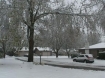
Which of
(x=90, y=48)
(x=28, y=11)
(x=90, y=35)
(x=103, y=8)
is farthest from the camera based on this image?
(x=90, y=48)

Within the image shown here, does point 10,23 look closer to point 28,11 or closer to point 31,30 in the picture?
point 28,11

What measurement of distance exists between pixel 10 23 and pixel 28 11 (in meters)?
2.10

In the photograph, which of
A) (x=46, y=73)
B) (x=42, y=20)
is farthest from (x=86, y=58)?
(x=46, y=73)

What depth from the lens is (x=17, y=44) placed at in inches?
802

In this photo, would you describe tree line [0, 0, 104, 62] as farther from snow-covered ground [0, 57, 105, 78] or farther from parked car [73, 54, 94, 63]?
parked car [73, 54, 94, 63]

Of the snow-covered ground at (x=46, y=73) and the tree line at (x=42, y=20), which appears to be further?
the tree line at (x=42, y=20)

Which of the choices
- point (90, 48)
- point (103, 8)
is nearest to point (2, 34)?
point (103, 8)

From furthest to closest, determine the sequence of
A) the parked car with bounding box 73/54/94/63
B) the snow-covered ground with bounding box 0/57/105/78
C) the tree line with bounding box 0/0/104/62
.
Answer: the parked car with bounding box 73/54/94/63, the tree line with bounding box 0/0/104/62, the snow-covered ground with bounding box 0/57/105/78

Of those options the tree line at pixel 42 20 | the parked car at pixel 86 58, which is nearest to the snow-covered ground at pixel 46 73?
the tree line at pixel 42 20

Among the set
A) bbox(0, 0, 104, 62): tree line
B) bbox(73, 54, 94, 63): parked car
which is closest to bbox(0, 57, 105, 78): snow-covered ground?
bbox(0, 0, 104, 62): tree line

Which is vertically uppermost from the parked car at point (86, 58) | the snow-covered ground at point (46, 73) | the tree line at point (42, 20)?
the tree line at point (42, 20)

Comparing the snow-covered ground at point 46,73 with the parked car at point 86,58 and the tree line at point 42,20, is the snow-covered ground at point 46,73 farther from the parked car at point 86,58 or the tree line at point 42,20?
the parked car at point 86,58

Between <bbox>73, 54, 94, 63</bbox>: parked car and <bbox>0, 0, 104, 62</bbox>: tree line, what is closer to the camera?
<bbox>0, 0, 104, 62</bbox>: tree line

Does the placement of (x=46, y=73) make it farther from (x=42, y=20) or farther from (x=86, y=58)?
(x=86, y=58)
